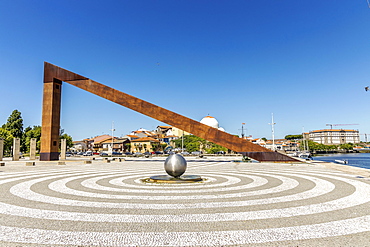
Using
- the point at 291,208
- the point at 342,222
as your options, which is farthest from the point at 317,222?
the point at 291,208

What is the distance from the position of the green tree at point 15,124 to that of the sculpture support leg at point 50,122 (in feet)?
152

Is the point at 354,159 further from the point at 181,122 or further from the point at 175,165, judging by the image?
the point at 175,165

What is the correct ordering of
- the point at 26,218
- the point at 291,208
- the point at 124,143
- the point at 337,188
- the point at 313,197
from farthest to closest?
the point at 124,143, the point at 337,188, the point at 313,197, the point at 291,208, the point at 26,218

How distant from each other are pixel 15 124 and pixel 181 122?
62.6 metres

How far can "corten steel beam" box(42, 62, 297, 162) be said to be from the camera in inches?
1282

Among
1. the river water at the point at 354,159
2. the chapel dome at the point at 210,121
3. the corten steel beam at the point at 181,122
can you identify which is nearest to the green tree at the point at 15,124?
the corten steel beam at the point at 181,122

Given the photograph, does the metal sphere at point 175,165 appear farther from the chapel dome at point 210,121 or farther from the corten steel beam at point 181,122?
the chapel dome at point 210,121

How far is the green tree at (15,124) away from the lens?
72.9 metres

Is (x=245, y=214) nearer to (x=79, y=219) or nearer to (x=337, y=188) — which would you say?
(x=79, y=219)

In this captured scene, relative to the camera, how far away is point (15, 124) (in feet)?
241

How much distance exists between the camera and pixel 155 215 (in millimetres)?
7660

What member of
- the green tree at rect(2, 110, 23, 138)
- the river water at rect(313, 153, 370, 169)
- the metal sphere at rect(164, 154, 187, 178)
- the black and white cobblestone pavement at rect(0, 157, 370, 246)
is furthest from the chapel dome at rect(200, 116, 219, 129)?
the black and white cobblestone pavement at rect(0, 157, 370, 246)

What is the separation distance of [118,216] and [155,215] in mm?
1075

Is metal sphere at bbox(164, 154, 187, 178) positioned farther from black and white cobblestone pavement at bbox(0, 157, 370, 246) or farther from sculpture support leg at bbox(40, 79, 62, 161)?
sculpture support leg at bbox(40, 79, 62, 161)
